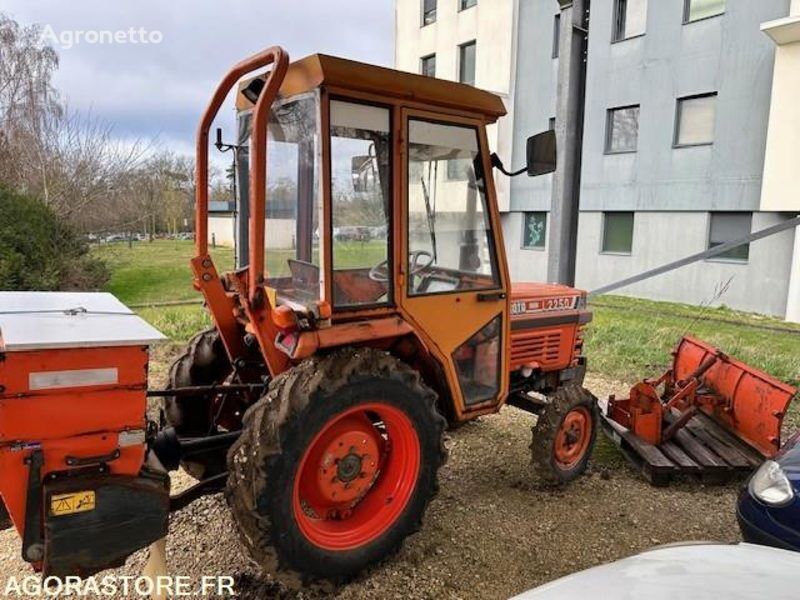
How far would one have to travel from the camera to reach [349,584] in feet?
9.16

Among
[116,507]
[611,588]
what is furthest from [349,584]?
[611,588]

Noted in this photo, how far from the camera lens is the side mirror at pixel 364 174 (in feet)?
9.38

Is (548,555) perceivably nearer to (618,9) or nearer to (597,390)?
(597,390)

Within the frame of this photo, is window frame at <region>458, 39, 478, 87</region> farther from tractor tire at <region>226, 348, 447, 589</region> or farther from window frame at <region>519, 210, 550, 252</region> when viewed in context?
tractor tire at <region>226, 348, 447, 589</region>

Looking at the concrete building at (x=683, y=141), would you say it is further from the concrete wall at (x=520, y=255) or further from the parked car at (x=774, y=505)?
the parked car at (x=774, y=505)

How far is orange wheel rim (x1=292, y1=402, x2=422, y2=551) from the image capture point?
109 inches

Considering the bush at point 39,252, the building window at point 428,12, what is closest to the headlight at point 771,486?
the bush at point 39,252

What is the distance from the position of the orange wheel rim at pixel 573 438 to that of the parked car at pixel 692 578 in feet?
5.52

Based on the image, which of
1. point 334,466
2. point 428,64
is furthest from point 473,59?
point 334,466

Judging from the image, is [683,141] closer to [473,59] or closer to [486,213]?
[473,59]

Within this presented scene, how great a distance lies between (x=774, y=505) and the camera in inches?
111

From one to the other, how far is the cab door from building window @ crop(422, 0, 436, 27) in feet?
54.2

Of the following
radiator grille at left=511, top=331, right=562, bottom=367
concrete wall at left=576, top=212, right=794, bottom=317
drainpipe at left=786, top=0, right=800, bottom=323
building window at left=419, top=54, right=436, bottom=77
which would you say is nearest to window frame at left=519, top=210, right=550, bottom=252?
concrete wall at left=576, top=212, right=794, bottom=317

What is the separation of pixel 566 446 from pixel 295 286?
2.12 metres
